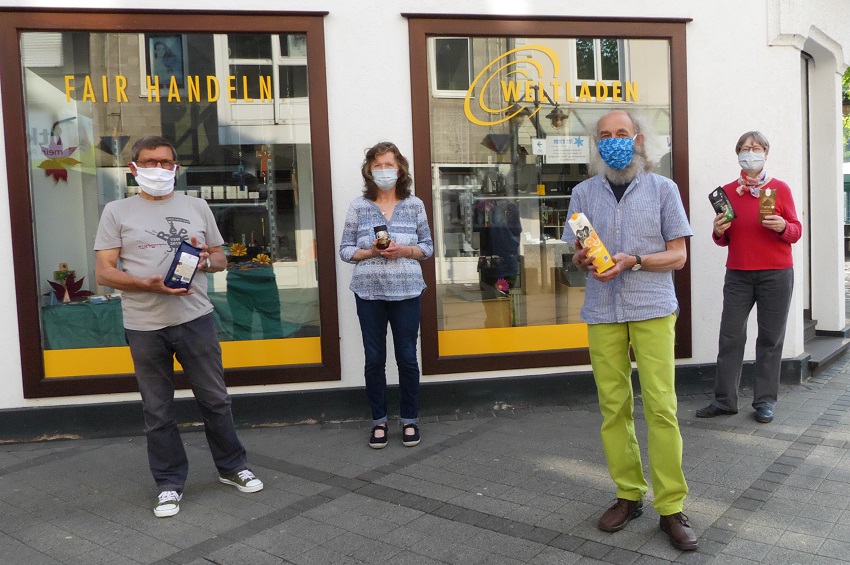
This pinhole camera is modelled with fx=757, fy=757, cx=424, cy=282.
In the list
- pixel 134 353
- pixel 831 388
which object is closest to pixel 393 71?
pixel 134 353

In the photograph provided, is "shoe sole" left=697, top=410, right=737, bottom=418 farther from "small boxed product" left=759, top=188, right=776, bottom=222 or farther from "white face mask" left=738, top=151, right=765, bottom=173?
"white face mask" left=738, top=151, right=765, bottom=173

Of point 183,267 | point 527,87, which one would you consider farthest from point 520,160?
point 183,267

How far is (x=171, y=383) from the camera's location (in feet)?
14.5

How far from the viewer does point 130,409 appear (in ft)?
19.2

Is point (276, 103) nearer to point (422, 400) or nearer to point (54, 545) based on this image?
point (422, 400)

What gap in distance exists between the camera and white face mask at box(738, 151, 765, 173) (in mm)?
5539

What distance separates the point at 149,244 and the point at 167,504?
145cm

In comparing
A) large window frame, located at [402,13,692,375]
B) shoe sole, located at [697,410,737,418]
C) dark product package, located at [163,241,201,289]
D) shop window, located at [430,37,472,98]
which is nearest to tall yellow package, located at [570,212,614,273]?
dark product package, located at [163,241,201,289]

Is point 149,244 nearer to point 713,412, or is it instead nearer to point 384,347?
point 384,347

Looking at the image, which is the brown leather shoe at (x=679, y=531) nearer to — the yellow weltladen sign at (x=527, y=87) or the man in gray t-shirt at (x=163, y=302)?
the man in gray t-shirt at (x=163, y=302)

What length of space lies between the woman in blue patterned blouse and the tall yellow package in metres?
1.77

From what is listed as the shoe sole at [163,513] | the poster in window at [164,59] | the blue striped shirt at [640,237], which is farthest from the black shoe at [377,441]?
the poster in window at [164,59]

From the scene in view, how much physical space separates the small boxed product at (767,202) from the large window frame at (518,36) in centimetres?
104

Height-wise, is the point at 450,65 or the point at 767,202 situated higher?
the point at 450,65
